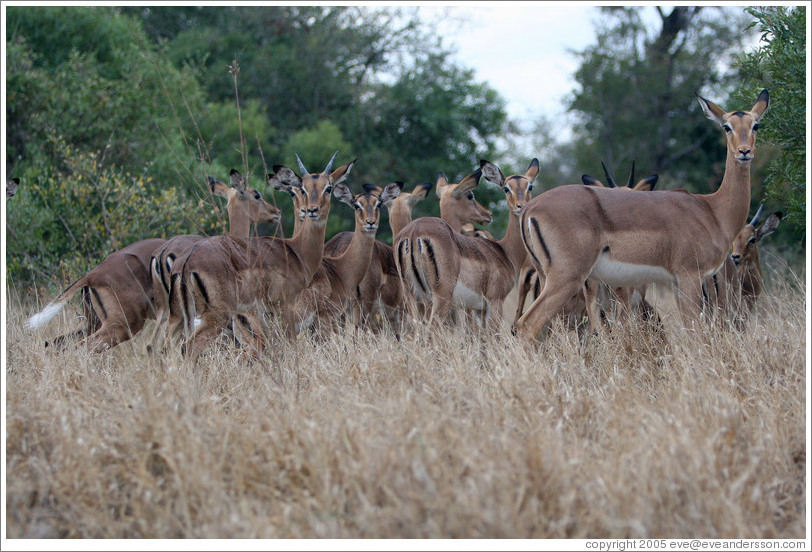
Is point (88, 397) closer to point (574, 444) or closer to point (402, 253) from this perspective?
point (574, 444)

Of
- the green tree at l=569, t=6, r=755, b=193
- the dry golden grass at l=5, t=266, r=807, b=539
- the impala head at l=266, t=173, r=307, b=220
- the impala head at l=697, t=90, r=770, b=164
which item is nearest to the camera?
the dry golden grass at l=5, t=266, r=807, b=539

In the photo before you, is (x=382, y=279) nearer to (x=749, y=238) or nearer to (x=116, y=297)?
(x=116, y=297)

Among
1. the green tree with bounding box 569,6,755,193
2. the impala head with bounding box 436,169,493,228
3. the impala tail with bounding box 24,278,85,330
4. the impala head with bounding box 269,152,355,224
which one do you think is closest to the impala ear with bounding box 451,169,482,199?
the impala head with bounding box 436,169,493,228

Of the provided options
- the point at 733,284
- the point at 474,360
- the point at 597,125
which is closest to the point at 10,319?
the point at 474,360

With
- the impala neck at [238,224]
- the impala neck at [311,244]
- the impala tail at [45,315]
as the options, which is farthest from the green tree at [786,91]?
the impala tail at [45,315]

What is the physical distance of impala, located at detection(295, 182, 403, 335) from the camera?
7.50 m

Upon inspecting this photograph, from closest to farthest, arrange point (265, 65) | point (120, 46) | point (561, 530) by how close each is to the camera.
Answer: point (561, 530)
point (120, 46)
point (265, 65)

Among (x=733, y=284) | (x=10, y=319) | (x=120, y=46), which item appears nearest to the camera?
(x=10, y=319)

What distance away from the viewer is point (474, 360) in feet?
17.7

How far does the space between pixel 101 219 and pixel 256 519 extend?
24.1 ft

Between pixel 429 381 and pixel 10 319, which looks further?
pixel 10 319

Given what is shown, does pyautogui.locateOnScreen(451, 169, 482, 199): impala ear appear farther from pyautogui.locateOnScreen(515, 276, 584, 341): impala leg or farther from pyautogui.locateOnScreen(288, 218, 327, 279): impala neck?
pyautogui.locateOnScreen(515, 276, 584, 341): impala leg

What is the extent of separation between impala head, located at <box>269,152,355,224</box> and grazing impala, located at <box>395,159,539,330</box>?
69cm

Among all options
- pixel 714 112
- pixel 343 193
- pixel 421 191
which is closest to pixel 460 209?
pixel 421 191
